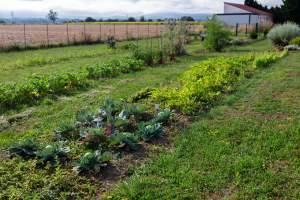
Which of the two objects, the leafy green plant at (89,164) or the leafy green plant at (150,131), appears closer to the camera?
the leafy green plant at (89,164)

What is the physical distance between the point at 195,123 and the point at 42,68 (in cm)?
859

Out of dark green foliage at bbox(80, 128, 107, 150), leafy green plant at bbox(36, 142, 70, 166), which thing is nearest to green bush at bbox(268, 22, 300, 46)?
dark green foliage at bbox(80, 128, 107, 150)

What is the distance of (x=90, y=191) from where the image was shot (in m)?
4.18

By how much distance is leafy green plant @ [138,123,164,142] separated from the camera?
5.73 metres

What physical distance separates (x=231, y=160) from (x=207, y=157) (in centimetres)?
31

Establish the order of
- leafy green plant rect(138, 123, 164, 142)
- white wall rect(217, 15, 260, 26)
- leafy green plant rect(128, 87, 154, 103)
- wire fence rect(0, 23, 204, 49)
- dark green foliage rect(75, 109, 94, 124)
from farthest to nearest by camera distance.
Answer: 1. white wall rect(217, 15, 260, 26)
2. wire fence rect(0, 23, 204, 49)
3. leafy green plant rect(128, 87, 154, 103)
4. dark green foliage rect(75, 109, 94, 124)
5. leafy green plant rect(138, 123, 164, 142)

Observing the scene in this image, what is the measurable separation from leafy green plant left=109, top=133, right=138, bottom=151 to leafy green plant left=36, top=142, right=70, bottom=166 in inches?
25.9

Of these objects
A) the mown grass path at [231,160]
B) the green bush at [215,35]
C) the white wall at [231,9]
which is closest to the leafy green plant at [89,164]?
the mown grass path at [231,160]

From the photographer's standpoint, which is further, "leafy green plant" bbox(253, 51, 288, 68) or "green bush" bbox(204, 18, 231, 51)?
"green bush" bbox(204, 18, 231, 51)

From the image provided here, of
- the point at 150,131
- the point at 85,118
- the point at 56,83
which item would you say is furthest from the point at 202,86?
the point at 56,83

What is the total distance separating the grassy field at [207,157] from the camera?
4.18m

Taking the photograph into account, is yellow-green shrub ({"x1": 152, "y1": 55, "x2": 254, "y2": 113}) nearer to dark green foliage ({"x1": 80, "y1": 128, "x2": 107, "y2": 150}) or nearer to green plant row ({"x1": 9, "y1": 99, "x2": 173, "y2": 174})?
green plant row ({"x1": 9, "y1": 99, "x2": 173, "y2": 174})

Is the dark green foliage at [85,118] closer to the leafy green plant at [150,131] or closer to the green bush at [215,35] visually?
the leafy green plant at [150,131]

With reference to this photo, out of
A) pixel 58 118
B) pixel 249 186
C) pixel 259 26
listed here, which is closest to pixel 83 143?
pixel 58 118
